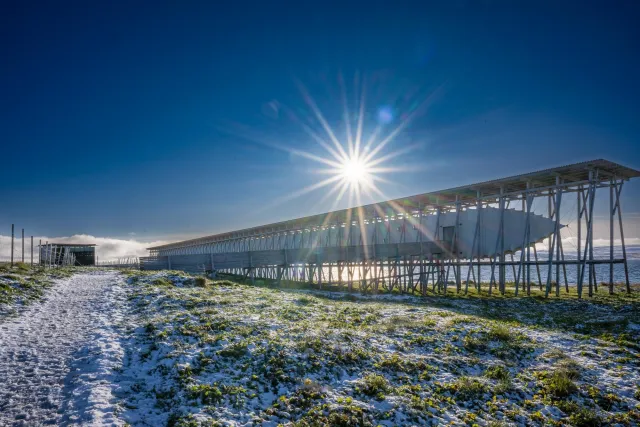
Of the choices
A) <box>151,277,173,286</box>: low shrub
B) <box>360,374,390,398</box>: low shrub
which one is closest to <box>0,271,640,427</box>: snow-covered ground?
<box>360,374,390,398</box>: low shrub

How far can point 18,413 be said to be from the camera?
5.63 meters

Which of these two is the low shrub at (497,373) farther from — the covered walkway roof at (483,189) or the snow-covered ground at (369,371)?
the covered walkway roof at (483,189)

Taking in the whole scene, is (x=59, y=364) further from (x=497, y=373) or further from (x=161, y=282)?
(x=161, y=282)

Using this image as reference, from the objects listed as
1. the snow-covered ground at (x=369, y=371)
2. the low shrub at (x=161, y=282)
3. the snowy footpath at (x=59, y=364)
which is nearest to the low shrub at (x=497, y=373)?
the snow-covered ground at (x=369, y=371)

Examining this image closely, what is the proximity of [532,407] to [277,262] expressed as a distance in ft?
76.3

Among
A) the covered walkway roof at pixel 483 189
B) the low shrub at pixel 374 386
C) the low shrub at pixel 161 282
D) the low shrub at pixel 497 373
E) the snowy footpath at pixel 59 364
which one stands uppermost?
the covered walkway roof at pixel 483 189

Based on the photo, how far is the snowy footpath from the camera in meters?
5.69

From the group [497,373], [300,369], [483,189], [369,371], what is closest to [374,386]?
[369,371]

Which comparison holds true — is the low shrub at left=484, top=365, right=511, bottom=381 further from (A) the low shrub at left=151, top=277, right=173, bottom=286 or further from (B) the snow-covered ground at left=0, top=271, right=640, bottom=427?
(A) the low shrub at left=151, top=277, right=173, bottom=286

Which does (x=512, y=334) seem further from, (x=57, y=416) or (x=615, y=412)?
(x=57, y=416)

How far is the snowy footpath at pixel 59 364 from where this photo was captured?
18.7 feet

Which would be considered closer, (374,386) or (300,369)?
(374,386)

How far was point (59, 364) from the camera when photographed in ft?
24.6

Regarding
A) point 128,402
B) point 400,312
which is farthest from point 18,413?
point 400,312
